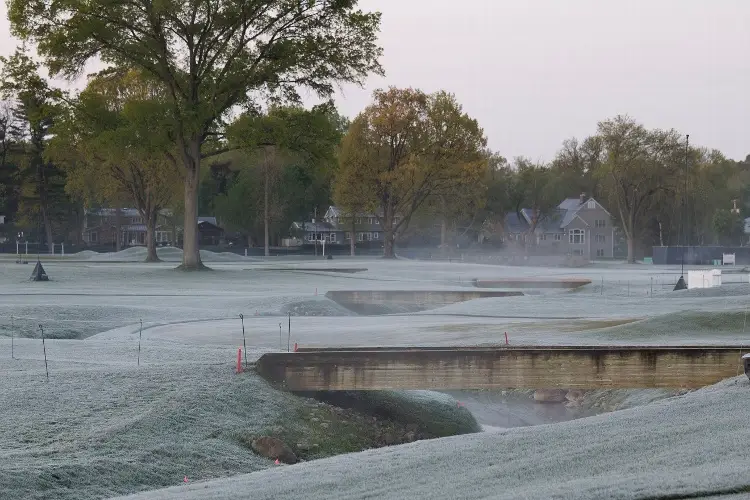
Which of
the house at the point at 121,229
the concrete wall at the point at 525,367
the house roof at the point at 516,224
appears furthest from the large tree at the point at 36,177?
the concrete wall at the point at 525,367

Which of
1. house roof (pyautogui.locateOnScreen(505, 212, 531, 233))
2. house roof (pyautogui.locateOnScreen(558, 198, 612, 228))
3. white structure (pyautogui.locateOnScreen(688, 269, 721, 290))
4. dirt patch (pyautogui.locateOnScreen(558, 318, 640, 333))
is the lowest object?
dirt patch (pyautogui.locateOnScreen(558, 318, 640, 333))

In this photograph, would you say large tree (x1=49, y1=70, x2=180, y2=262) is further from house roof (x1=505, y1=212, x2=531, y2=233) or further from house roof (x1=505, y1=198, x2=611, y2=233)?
house roof (x1=505, y1=198, x2=611, y2=233)

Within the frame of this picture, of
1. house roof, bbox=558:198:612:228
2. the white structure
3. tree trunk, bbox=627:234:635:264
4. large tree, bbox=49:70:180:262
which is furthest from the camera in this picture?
house roof, bbox=558:198:612:228

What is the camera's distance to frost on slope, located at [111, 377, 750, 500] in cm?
883

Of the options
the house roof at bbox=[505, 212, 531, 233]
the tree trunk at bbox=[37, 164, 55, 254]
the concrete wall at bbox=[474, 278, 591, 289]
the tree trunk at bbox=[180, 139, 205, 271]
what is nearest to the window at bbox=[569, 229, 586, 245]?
the house roof at bbox=[505, 212, 531, 233]

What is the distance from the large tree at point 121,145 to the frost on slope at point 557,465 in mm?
41477

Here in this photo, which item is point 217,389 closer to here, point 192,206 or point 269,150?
point 192,206

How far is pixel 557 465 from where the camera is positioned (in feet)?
34.0

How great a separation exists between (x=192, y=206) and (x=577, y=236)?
8793 centimetres

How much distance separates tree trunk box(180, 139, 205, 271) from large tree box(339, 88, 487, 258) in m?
37.8

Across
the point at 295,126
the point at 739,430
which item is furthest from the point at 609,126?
the point at 739,430

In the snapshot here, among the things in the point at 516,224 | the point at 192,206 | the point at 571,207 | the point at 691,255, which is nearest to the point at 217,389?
the point at 192,206

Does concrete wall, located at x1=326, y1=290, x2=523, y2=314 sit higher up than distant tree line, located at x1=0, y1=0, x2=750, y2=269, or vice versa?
distant tree line, located at x1=0, y1=0, x2=750, y2=269

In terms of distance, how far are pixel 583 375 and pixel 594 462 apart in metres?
7.05
